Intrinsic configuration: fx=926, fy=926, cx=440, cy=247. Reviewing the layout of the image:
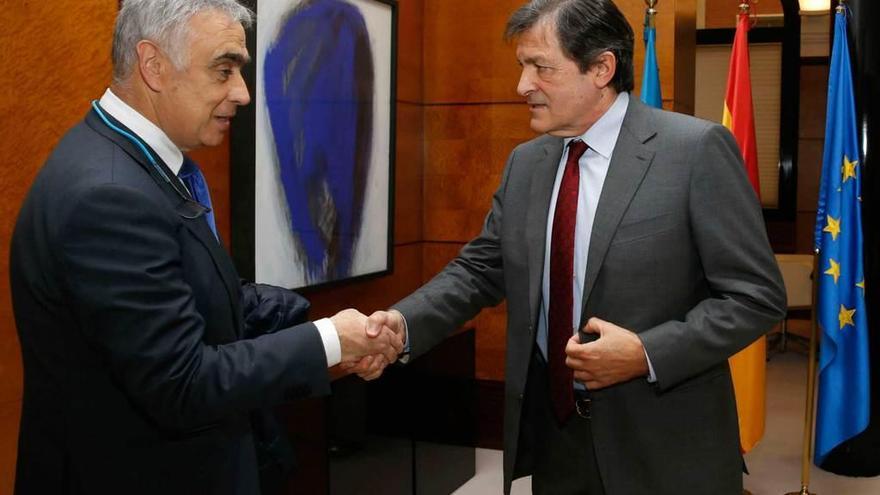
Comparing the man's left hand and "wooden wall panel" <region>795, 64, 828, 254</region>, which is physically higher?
"wooden wall panel" <region>795, 64, 828, 254</region>

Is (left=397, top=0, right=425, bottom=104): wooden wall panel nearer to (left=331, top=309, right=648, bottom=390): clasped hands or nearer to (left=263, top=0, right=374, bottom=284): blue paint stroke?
(left=263, top=0, right=374, bottom=284): blue paint stroke

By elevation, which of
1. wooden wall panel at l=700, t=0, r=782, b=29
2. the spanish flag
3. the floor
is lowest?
the floor

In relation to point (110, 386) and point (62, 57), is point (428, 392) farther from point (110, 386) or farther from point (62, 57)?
point (110, 386)

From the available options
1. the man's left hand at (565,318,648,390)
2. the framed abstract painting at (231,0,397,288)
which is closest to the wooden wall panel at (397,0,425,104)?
the framed abstract painting at (231,0,397,288)

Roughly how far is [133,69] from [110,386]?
0.61 meters

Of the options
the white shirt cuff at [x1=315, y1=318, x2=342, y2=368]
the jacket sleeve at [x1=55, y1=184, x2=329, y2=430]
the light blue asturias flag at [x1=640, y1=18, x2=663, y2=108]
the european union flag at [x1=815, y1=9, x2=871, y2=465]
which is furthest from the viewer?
the light blue asturias flag at [x1=640, y1=18, x2=663, y2=108]

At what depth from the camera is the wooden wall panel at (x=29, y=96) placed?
2.51 m

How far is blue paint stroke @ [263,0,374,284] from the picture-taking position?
12.1 ft

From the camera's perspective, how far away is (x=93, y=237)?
Answer: 1.56m

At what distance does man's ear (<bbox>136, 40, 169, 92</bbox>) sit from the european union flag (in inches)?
134

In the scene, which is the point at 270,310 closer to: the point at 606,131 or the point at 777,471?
the point at 606,131

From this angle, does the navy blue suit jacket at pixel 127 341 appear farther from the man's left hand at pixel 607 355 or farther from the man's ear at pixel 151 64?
the man's left hand at pixel 607 355

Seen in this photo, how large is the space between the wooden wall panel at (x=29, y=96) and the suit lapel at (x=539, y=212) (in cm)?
135

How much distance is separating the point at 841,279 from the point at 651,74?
1.30 meters
